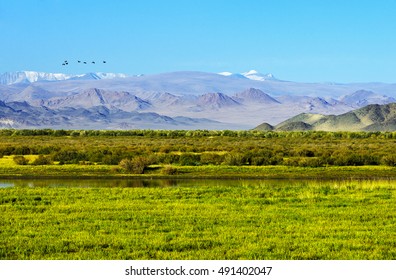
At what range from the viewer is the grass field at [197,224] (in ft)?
41.5

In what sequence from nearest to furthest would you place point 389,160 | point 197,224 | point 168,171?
point 197,224, point 168,171, point 389,160

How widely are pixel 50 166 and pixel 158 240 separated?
27293 mm

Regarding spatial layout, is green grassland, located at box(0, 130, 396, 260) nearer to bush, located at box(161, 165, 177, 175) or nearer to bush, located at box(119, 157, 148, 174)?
bush, located at box(161, 165, 177, 175)

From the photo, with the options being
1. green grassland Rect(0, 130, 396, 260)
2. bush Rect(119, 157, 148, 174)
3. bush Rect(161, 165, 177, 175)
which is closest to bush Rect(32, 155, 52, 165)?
bush Rect(119, 157, 148, 174)

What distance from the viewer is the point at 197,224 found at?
15.6 meters

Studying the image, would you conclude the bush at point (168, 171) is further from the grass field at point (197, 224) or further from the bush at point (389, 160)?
the grass field at point (197, 224)

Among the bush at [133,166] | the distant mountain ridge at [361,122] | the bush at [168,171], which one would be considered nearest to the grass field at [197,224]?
the bush at [168,171]

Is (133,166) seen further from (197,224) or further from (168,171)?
(197,224)

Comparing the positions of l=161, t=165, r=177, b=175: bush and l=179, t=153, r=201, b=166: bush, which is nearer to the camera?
l=161, t=165, r=177, b=175: bush

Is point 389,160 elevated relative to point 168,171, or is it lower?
elevated

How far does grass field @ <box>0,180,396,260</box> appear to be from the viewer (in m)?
12.6

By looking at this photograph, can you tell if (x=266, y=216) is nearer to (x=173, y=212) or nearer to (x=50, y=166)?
(x=173, y=212)

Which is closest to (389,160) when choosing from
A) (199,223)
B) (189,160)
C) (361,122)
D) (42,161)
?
(189,160)
